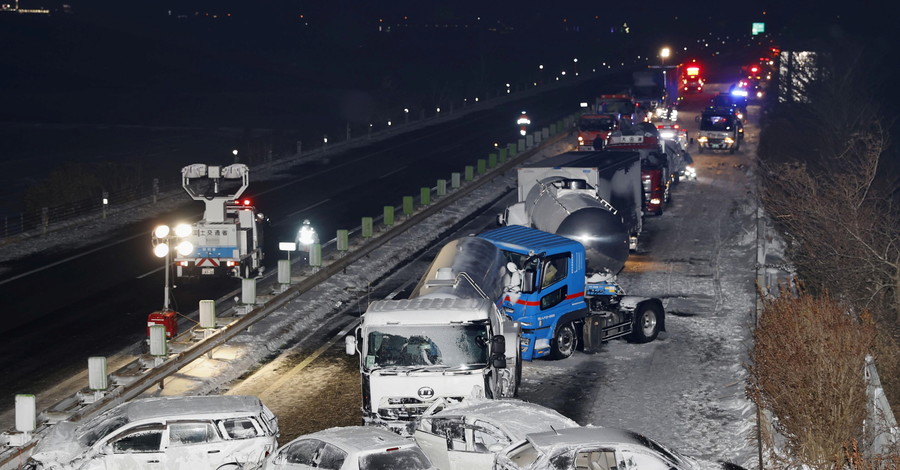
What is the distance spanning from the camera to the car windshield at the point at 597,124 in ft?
185

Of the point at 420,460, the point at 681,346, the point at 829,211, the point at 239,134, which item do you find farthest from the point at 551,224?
the point at 239,134

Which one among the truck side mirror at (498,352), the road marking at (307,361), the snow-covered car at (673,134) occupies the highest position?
the snow-covered car at (673,134)

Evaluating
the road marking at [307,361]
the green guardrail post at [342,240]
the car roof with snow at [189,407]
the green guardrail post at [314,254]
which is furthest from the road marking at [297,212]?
the car roof with snow at [189,407]

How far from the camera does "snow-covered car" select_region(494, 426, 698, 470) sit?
539 inches

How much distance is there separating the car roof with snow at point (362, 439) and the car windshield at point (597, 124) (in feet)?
141

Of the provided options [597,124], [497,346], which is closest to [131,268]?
[497,346]

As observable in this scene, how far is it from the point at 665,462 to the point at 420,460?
312 centimetres

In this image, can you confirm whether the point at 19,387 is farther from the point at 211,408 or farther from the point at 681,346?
the point at 681,346

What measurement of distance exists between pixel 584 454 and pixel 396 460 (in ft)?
7.77

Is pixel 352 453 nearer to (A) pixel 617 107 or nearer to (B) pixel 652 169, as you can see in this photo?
(B) pixel 652 169

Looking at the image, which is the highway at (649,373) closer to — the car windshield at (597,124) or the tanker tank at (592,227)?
the tanker tank at (592,227)

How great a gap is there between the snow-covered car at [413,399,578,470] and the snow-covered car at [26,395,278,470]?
230cm

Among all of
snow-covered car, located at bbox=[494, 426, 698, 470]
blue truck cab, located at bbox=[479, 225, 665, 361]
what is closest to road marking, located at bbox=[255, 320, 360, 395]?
blue truck cab, located at bbox=[479, 225, 665, 361]

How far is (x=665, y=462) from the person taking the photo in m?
14.0
